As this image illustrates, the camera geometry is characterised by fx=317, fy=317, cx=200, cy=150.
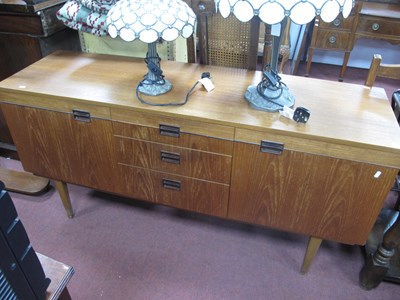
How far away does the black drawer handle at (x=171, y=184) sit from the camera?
131cm

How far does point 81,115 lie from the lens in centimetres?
125

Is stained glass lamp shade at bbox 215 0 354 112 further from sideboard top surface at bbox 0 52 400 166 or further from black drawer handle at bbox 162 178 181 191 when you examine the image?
black drawer handle at bbox 162 178 181 191

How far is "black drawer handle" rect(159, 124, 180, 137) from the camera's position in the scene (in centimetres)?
116

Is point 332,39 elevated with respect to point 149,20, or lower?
lower

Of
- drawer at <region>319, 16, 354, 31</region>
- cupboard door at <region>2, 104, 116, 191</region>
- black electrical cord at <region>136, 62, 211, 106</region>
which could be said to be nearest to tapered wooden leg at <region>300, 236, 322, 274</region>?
black electrical cord at <region>136, 62, 211, 106</region>

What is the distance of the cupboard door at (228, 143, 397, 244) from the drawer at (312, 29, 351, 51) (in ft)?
6.45

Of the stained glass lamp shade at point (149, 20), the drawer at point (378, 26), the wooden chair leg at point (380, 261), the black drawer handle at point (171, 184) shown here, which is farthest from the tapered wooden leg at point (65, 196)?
the drawer at point (378, 26)

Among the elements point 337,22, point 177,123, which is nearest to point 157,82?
point 177,123

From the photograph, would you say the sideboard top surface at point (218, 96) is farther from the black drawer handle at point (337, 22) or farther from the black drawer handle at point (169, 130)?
the black drawer handle at point (337, 22)

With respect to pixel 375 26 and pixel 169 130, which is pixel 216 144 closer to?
pixel 169 130

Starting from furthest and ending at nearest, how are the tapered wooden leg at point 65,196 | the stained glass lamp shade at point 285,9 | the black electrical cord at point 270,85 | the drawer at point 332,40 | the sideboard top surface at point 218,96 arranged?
the drawer at point 332,40 < the tapered wooden leg at point 65,196 < the black electrical cord at point 270,85 < the sideboard top surface at point 218,96 < the stained glass lamp shade at point 285,9

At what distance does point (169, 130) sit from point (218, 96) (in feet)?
0.78

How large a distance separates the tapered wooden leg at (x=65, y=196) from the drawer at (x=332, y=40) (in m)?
2.28

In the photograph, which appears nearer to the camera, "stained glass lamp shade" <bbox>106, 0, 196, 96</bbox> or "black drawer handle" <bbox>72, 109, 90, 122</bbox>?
"stained glass lamp shade" <bbox>106, 0, 196, 96</bbox>
